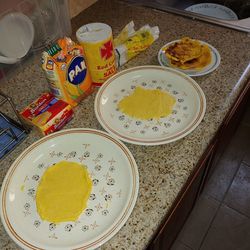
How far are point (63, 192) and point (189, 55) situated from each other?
50 cm

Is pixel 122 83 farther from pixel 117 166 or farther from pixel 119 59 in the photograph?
pixel 117 166

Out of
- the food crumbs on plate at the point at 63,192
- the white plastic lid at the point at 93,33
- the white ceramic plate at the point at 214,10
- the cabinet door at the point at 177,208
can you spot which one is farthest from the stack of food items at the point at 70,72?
the white ceramic plate at the point at 214,10

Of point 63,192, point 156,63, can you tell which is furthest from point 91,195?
point 156,63

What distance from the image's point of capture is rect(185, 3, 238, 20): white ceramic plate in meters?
1.13

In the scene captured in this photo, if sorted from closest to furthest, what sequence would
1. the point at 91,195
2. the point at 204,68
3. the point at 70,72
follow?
the point at 91,195
the point at 70,72
the point at 204,68

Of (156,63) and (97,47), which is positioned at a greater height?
(97,47)

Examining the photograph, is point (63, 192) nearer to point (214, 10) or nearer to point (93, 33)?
point (93, 33)

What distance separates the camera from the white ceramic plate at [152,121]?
2.02 feet

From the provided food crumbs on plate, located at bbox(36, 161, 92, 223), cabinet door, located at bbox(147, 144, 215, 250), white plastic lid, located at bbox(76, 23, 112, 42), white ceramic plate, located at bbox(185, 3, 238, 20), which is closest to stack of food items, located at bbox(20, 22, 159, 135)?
white plastic lid, located at bbox(76, 23, 112, 42)

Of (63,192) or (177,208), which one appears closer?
(63,192)

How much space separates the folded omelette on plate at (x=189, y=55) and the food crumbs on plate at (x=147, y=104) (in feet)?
0.38

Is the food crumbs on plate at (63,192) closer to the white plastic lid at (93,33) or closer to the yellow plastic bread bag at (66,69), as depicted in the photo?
the yellow plastic bread bag at (66,69)

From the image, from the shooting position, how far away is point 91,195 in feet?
1.74

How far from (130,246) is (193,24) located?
2.47 ft
